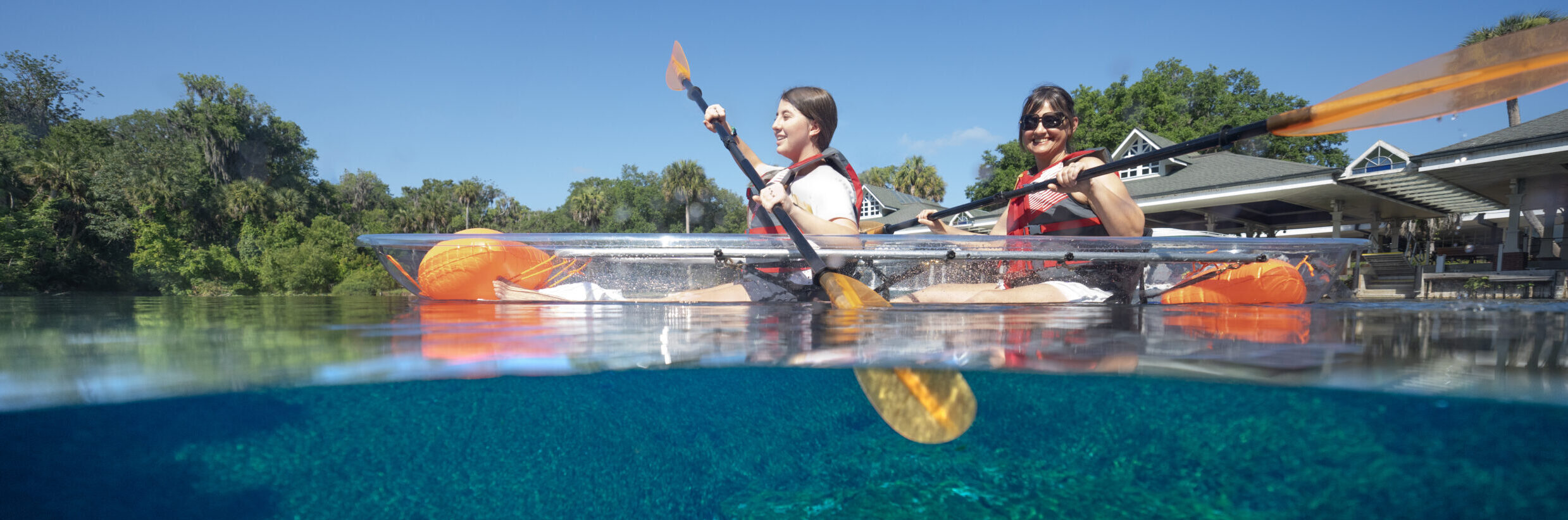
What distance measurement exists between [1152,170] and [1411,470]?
19.4 meters

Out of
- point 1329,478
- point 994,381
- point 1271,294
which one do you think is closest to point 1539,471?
point 1329,478

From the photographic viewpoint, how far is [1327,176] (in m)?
11.8

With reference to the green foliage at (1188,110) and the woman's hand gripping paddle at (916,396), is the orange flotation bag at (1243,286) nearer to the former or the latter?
the woman's hand gripping paddle at (916,396)

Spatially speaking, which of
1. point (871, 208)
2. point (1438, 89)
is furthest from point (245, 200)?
point (1438, 89)

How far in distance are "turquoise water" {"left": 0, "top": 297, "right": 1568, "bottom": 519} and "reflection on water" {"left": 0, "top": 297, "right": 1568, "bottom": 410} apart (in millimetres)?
14

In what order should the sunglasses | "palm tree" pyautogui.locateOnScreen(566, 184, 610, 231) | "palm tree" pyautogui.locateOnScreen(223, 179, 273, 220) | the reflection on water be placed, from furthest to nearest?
1. "palm tree" pyautogui.locateOnScreen(566, 184, 610, 231)
2. "palm tree" pyautogui.locateOnScreen(223, 179, 273, 220)
3. the sunglasses
4. the reflection on water

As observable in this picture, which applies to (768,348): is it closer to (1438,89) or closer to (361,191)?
(1438,89)

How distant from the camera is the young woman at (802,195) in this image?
349 cm

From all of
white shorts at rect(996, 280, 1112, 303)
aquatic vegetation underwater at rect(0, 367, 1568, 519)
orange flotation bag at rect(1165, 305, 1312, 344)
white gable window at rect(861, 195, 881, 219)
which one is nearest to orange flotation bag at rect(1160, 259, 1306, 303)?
orange flotation bag at rect(1165, 305, 1312, 344)

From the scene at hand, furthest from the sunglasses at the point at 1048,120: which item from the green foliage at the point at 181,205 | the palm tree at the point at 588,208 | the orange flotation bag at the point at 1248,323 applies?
the palm tree at the point at 588,208

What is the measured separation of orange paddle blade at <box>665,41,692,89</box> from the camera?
580cm

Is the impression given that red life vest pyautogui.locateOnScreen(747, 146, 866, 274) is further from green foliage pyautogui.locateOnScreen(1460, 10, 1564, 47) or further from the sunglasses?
green foliage pyautogui.locateOnScreen(1460, 10, 1564, 47)

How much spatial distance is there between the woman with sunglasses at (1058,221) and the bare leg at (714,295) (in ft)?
3.20

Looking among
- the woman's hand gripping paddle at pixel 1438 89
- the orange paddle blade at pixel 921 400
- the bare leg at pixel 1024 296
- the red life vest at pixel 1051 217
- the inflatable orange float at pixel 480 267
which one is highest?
the woman's hand gripping paddle at pixel 1438 89
